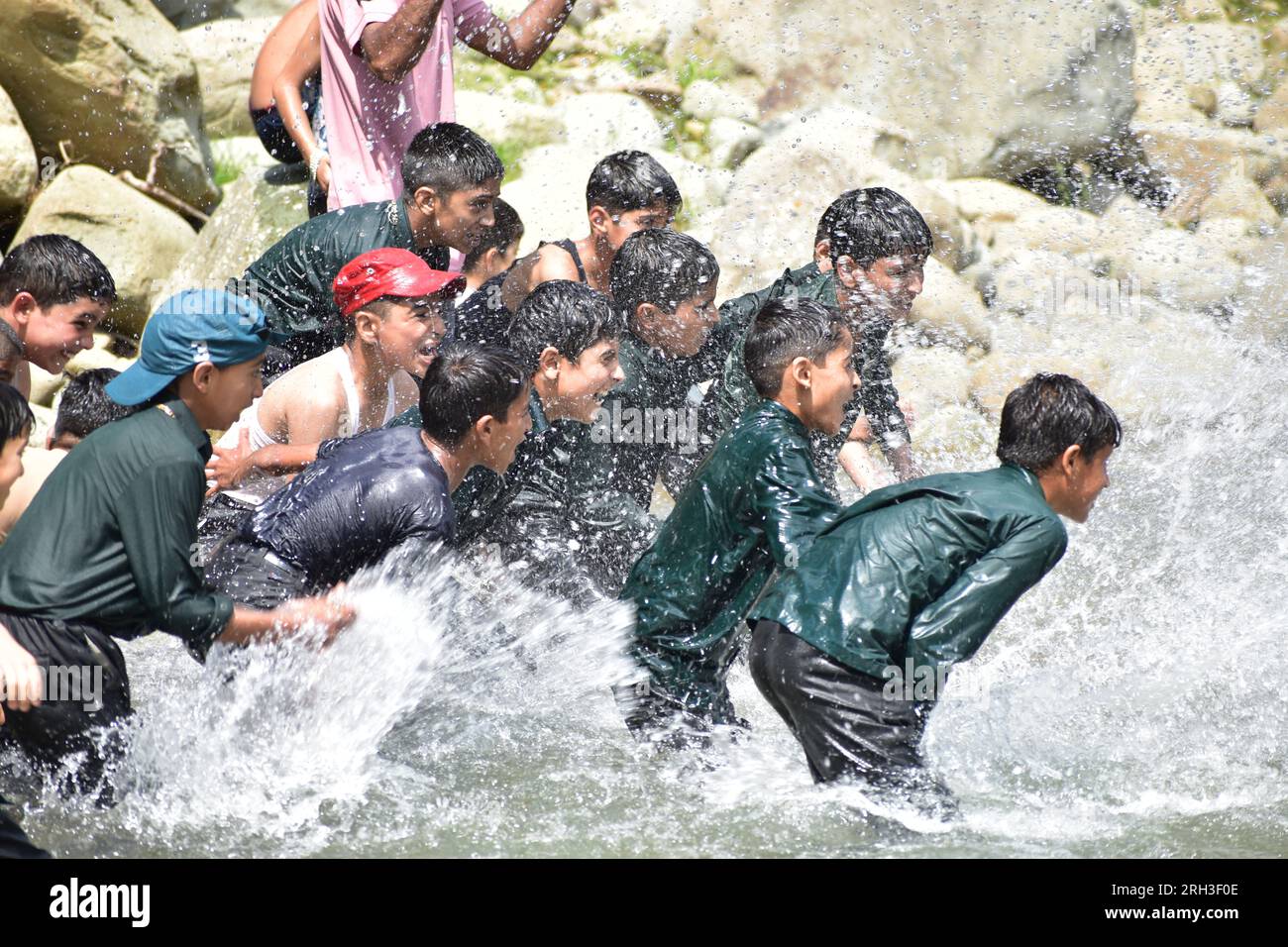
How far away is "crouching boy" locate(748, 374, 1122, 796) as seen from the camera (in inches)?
142

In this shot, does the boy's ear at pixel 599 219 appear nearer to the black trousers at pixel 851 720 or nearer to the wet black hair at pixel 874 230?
the wet black hair at pixel 874 230

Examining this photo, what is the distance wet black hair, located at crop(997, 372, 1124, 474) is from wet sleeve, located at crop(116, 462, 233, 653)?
78.3 inches

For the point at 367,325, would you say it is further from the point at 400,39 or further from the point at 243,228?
the point at 243,228

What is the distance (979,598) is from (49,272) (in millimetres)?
3068

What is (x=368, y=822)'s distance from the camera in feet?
13.1

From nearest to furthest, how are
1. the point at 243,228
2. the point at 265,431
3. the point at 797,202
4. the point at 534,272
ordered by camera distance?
1. the point at 265,431
2. the point at 534,272
3. the point at 243,228
4. the point at 797,202

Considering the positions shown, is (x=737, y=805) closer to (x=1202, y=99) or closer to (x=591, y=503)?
(x=591, y=503)

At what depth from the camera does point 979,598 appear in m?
3.58

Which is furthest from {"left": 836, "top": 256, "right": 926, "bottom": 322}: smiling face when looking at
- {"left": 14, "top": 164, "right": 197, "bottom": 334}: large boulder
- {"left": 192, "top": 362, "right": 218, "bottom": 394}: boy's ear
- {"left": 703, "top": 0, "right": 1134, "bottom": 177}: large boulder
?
{"left": 703, "top": 0, "right": 1134, "bottom": 177}: large boulder

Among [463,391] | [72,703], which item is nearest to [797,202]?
[463,391]

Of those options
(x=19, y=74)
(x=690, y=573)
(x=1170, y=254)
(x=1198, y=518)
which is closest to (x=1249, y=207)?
(x=1170, y=254)

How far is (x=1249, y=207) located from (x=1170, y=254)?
913 millimetres

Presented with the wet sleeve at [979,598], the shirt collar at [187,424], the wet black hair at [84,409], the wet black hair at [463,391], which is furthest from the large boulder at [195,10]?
the wet sleeve at [979,598]

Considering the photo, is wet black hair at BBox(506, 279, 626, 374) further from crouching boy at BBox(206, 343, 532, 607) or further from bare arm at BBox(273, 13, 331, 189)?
bare arm at BBox(273, 13, 331, 189)
